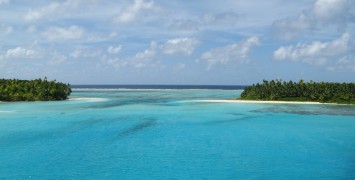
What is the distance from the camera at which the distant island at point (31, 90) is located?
66.2m

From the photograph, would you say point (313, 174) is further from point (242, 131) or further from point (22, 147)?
point (22, 147)

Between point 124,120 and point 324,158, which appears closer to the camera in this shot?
point 324,158

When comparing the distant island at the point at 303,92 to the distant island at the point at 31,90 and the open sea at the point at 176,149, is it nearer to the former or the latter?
the open sea at the point at 176,149

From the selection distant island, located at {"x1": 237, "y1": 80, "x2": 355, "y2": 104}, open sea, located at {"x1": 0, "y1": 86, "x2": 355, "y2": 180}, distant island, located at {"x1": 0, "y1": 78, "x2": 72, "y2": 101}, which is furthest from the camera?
distant island, located at {"x1": 0, "y1": 78, "x2": 72, "y2": 101}

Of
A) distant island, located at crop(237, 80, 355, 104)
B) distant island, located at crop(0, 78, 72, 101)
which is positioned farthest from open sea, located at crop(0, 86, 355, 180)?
distant island, located at crop(0, 78, 72, 101)

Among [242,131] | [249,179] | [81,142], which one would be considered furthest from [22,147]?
[242,131]

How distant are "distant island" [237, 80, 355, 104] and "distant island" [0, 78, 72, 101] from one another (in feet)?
118

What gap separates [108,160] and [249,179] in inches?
302

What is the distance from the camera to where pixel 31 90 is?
2692 inches

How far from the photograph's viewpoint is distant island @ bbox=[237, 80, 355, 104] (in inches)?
2349

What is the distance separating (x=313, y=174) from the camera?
1664 centimetres

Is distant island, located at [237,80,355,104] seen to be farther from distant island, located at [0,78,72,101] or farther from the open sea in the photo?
distant island, located at [0,78,72,101]

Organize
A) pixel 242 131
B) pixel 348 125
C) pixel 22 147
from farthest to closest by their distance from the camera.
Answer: pixel 348 125 → pixel 242 131 → pixel 22 147

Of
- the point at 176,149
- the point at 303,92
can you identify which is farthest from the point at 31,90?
the point at 176,149
